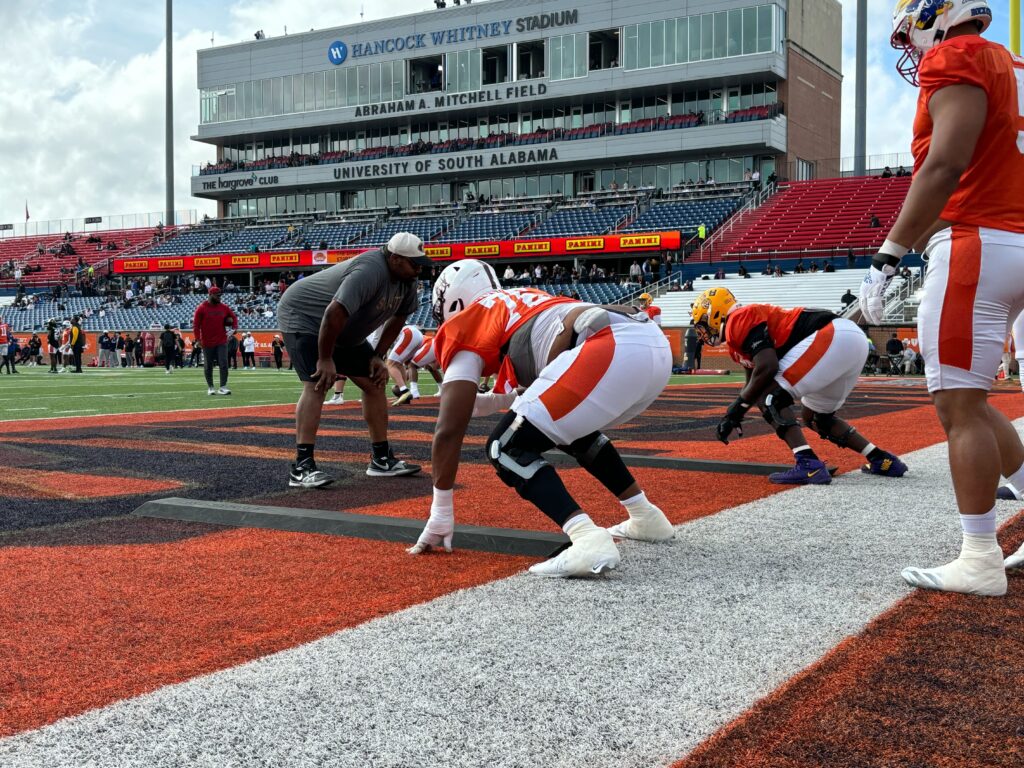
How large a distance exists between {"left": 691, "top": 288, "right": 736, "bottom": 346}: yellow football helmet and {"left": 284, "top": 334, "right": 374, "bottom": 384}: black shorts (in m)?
2.41

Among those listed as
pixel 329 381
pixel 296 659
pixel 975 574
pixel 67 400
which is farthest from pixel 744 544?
pixel 67 400

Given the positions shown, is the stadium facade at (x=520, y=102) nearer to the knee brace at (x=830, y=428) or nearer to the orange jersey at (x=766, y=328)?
the knee brace at (x=830, y=428)

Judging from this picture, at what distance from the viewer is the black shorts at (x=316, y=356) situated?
21.3 feet

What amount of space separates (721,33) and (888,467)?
151 feet

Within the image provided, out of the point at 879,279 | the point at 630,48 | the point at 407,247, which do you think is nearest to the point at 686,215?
the point at 630,48

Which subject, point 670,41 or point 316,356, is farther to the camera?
point 670,41

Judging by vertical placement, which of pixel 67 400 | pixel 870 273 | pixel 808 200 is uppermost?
pixel 808 200

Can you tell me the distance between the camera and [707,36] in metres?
48.5

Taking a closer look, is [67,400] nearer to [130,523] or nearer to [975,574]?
[130,523]

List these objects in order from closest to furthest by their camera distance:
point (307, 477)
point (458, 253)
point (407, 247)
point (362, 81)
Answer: point (407, 247) → point (307, 477) → point (458, 253) → point (362, 81)

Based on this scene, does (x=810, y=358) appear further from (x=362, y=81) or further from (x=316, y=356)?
(x=362, y=81)

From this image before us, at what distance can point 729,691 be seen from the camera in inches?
96.7

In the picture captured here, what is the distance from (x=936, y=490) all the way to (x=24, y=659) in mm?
5225

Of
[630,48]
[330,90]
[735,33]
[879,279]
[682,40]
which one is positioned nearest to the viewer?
[879,279]
